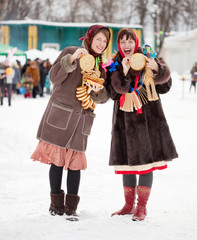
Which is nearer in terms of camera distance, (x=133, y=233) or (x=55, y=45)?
(x=133, y=233)

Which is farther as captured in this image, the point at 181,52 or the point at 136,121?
the point at 181,52

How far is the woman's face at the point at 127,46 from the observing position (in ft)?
10.7

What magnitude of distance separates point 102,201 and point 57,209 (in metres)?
0.77

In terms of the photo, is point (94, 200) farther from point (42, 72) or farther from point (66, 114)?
point (42, 72)

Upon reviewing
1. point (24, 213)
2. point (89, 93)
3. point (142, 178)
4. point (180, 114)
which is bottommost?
point (180, 114)

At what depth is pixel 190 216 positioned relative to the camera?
3508mm

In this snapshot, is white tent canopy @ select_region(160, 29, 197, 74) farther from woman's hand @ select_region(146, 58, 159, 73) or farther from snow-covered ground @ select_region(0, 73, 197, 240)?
woman's hand @ select_region(146, 58, 159, 73)

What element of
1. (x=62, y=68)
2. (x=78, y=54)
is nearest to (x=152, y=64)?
(x=78, y=54)

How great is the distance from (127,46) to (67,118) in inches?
28.6

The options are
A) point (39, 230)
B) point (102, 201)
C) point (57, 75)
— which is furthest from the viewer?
point (102, 201)

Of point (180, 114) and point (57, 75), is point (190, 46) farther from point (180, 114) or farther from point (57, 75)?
point (57, 75)

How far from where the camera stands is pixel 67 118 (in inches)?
127

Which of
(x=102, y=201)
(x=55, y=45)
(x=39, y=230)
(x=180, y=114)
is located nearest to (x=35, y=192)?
(x=102, y=201)

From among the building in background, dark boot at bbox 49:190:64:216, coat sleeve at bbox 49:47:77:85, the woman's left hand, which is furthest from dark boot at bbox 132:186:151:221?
the building in background
